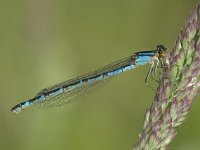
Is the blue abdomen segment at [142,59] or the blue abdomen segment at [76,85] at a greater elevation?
the blue abdomen segment at [76,85]

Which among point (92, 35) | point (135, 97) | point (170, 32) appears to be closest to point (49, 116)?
point (135, 97)

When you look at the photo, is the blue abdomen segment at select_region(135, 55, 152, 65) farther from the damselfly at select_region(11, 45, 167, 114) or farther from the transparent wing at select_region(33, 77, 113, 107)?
the transparent wing at select_region(33, 77, 113, 107)

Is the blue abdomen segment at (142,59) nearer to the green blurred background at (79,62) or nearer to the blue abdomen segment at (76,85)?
the blue abdomen segment at (76,85)

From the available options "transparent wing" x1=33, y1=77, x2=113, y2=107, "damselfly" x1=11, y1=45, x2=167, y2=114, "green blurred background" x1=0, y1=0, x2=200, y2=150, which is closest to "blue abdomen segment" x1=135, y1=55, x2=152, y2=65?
"damselfly" x1=11, y1=45, x2=167, y2=114

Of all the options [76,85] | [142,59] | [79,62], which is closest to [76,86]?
[76,85]

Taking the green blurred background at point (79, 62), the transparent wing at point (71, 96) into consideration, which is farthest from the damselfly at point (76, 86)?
the green blurred background at point (79, 62)

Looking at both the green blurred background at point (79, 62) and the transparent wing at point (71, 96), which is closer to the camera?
the transparent wing at point (71, 96)

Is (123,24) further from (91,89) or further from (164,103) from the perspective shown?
(164,103)

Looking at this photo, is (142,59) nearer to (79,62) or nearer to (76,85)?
(76,85)
